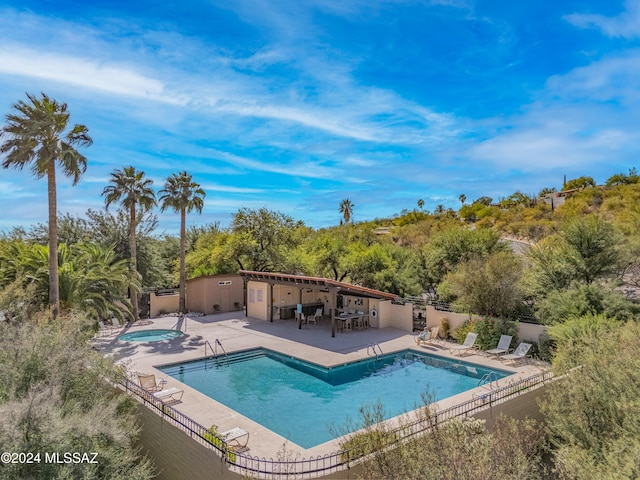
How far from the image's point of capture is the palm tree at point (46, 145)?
1502cm

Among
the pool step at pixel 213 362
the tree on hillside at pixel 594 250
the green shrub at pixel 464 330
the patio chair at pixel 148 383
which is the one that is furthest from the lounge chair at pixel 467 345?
the patio chair at pixel 148 383

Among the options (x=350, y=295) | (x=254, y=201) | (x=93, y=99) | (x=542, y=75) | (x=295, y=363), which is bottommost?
(x=295, y=363)

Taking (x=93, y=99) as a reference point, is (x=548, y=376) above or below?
below

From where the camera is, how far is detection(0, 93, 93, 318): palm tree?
49.3 feet

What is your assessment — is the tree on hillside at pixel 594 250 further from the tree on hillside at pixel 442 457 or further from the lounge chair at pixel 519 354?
the tree on hillside at pixel 442 457

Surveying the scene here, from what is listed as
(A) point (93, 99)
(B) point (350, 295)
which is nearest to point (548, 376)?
(B) point (350, 295)

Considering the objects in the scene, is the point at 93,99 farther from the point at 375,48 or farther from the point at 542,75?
the point at 542,75

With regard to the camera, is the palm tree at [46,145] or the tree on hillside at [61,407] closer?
the tree on hillside at [61,407]

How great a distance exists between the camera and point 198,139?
32781mm

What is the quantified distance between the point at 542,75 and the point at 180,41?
64.4ft

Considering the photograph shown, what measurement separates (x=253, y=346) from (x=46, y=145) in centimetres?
1139

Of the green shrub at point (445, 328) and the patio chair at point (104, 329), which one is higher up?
the green shrub at point (445, 328)

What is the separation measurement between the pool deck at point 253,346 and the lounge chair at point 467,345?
36cm

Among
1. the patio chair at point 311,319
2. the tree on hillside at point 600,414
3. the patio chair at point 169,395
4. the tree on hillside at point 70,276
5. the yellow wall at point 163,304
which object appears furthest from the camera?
the yellow wall at point 163,304
